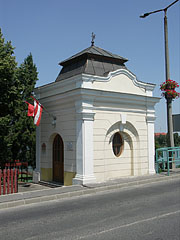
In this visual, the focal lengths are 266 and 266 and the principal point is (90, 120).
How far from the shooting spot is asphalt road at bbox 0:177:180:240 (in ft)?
18.7

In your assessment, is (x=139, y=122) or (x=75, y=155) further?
(x=139, y=122)

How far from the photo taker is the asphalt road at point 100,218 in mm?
5703

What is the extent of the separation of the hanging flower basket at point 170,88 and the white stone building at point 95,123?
3.94ft

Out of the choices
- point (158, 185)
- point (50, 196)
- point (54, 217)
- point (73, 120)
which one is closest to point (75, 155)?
point (73, 120)

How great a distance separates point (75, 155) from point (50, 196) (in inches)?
110

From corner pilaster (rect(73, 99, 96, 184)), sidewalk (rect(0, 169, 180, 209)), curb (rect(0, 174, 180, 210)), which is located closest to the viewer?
curb (rect(0, 174, 180, 210))

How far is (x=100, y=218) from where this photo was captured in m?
6.85

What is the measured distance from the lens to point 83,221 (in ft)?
21.7

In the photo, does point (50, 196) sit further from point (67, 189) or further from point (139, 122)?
point (139, 122)

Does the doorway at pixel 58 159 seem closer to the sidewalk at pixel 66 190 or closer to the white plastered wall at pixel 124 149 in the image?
the sidewalk at pixel 66 190

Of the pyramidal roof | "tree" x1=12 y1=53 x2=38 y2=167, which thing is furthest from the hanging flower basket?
"tree" x1=12 y1=53 x2=38 y2=167

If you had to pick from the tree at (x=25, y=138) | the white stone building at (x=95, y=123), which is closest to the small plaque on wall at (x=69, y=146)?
the white stone building at (x=95, y=123)

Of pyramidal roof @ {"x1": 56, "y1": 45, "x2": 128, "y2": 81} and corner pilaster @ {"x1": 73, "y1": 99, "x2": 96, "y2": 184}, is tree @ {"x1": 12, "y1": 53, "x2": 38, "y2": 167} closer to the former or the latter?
pyramidal roof @ {"x1": 56, "y1": 45, "x2": 128, "y2": 81}

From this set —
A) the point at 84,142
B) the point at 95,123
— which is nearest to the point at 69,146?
the point at 84,142
